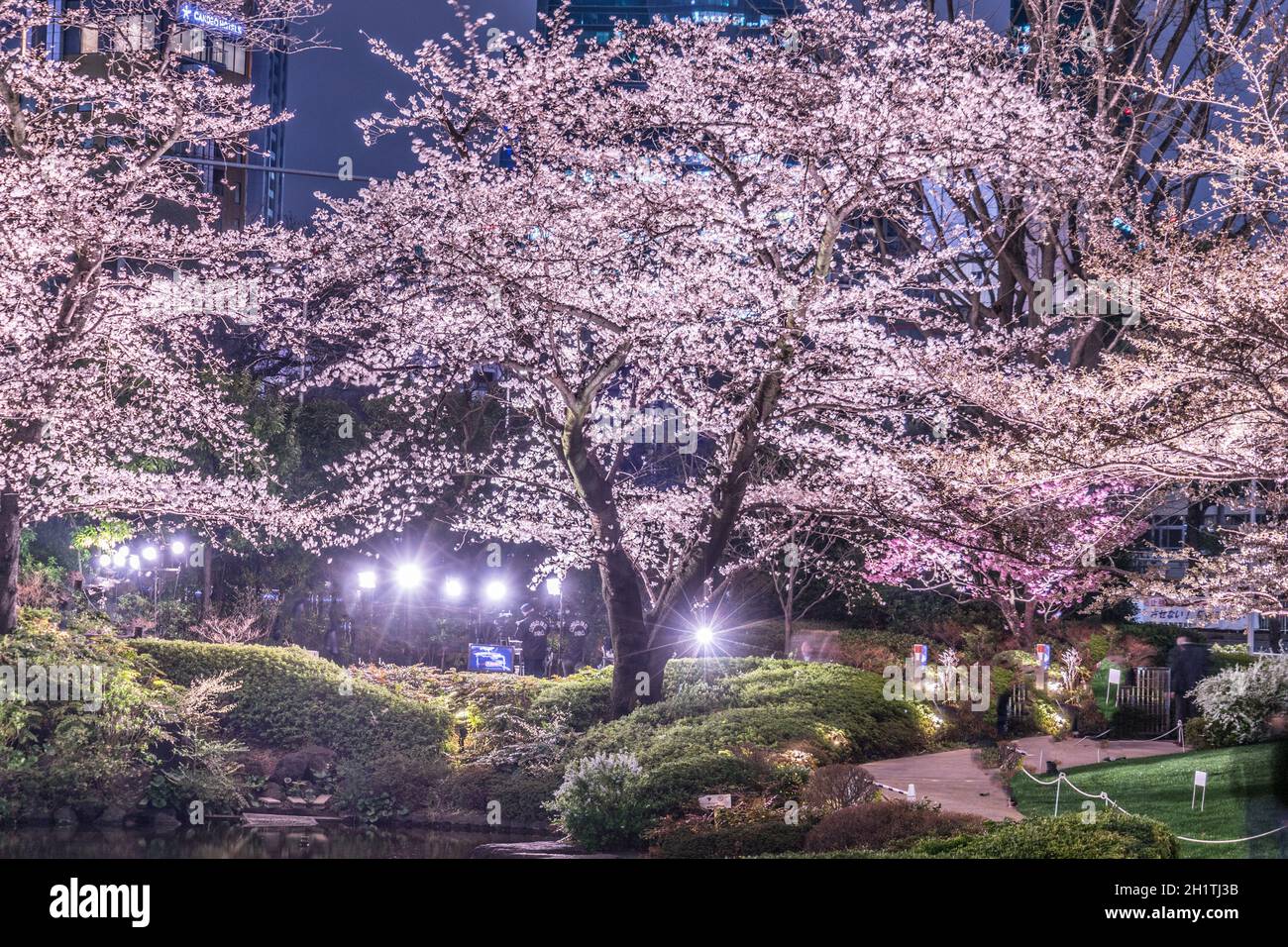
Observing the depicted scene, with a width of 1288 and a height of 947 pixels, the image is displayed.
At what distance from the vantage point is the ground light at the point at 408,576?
90.4 feet

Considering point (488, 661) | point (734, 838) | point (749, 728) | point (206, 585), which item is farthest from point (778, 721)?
point (206, 585)

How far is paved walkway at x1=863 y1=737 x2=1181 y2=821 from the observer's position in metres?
12.9

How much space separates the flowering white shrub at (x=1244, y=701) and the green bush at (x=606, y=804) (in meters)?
8.00

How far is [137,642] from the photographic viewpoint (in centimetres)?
1772

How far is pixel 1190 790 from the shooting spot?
12.6 m

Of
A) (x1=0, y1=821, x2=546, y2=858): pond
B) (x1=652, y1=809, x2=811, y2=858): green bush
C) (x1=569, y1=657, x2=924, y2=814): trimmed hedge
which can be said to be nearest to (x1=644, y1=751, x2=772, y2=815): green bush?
(x1=569, y1=657, x2=924, y2=814): trimmed hedge

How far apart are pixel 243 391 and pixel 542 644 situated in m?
8.28

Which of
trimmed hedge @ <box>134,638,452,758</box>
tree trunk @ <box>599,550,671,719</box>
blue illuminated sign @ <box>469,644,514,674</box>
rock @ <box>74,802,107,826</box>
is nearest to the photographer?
rock @ <box>74,802,107,826</box>

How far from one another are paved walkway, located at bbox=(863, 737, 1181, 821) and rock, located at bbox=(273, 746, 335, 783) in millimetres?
7649

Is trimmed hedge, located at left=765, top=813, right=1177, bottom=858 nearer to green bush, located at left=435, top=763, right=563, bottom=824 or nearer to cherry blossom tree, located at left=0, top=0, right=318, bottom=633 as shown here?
green bush, located at left=435, top=763, right=563, bottom=824

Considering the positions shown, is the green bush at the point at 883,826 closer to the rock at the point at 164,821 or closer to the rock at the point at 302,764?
the rock at the point at 302,764

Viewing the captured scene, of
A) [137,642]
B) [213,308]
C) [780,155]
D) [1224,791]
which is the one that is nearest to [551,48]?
[780,155]

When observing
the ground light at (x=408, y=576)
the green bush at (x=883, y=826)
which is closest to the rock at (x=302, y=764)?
the green bush at (x=883, y=826)
